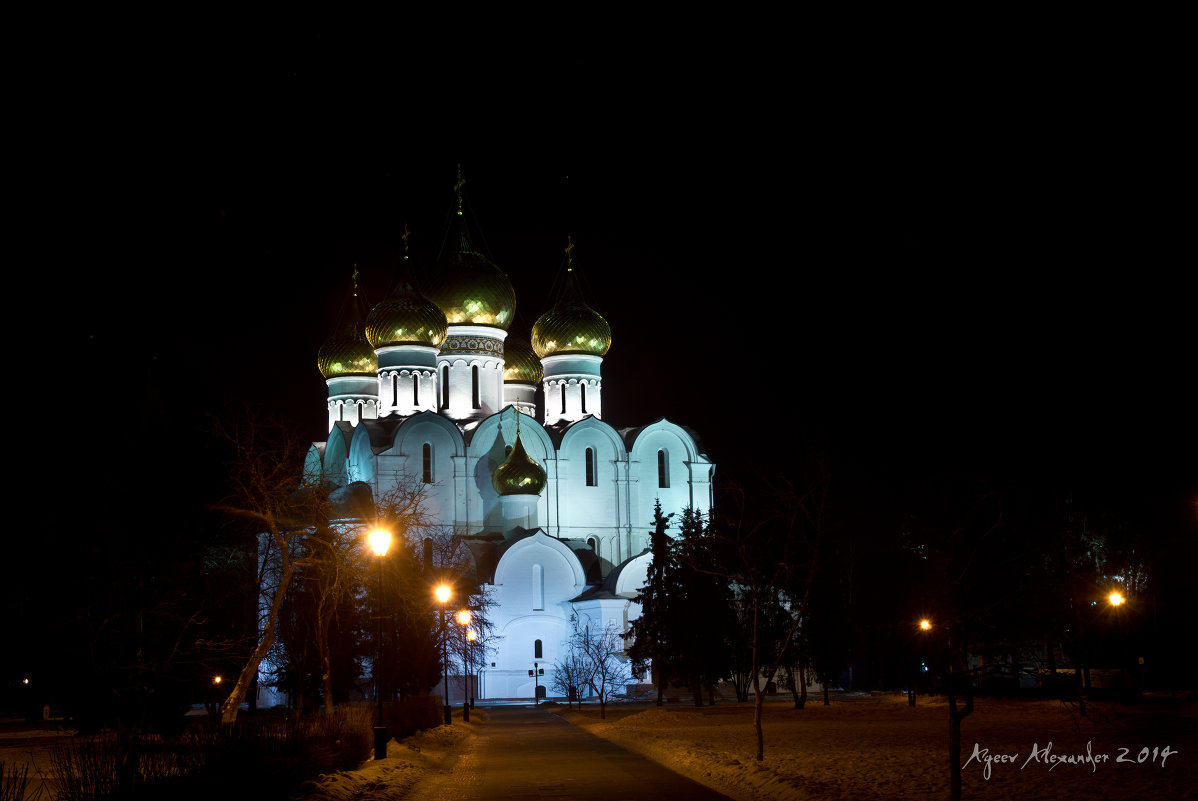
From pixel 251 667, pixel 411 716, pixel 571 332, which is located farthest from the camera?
pixel 571 332

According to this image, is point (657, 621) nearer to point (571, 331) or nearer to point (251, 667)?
point (571, 331)

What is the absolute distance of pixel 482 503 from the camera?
47.3 m

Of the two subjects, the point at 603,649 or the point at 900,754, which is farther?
the point at 603,649

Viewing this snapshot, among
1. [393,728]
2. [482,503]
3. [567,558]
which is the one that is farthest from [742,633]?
[393,728]

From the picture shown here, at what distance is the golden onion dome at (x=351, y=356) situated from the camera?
51.0 meters

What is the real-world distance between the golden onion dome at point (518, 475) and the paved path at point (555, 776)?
22807 mm

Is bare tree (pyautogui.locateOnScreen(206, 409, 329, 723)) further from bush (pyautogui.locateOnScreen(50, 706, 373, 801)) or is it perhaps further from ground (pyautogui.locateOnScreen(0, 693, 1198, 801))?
bush (pyautogui.locateOnScreen(50, 706, 373, 801))

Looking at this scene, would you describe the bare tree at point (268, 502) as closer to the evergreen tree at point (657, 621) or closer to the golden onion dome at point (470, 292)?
the evergreen tree at point (657, 621)

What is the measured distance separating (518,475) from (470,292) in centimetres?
852

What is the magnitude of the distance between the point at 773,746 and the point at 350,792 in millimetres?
7605

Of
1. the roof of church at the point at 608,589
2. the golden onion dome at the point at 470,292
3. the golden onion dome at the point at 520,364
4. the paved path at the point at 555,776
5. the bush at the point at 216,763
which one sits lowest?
the paved path at the point at 555,776

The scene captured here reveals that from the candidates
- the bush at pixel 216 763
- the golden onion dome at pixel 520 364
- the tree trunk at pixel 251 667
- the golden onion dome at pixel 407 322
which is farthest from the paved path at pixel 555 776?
the golden onion dome at pixel 520 364

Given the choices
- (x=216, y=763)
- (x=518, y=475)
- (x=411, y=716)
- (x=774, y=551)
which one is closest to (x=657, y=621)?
(x=774, y=551)

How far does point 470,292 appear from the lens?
50.2 meters
